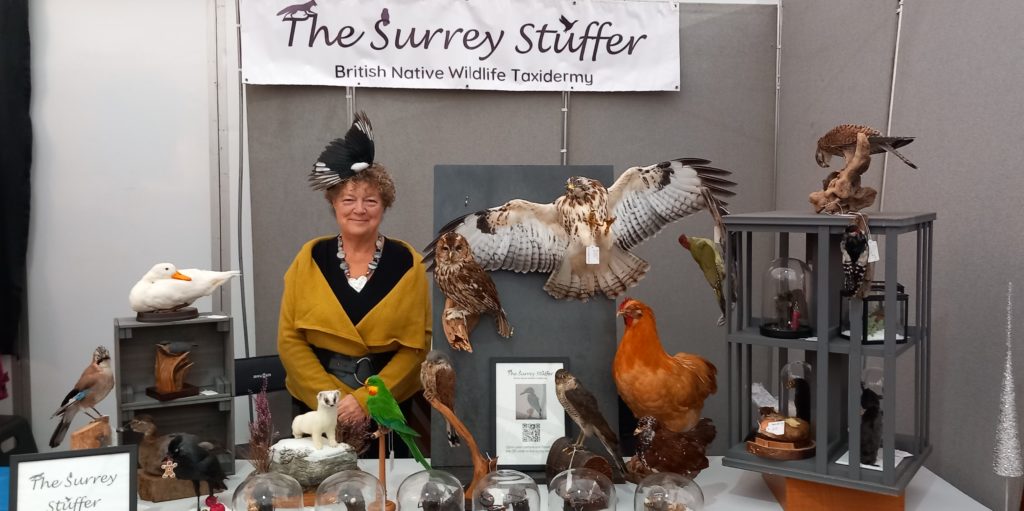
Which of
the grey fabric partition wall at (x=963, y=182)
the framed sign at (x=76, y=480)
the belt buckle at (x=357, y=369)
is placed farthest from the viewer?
the belt buckle at (x=357, y=369)

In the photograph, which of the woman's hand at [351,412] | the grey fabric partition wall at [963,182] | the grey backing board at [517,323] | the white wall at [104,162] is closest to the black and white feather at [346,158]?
the grey backing board at [517,323]

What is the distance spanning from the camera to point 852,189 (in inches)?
69.0

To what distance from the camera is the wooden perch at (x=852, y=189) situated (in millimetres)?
1751

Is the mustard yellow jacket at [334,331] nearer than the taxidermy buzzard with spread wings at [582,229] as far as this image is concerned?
No

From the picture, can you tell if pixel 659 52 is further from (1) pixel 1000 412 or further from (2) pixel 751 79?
(1) pixel 1000 412

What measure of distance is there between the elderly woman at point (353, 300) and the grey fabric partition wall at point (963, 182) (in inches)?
57.5

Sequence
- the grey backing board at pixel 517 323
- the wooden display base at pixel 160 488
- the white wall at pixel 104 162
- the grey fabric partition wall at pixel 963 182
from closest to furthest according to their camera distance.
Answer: the wooden display base at pixel 160 488 < the grey fabric partition wall at pixel 963 182 < the grey backing board at pixel 517 323 < the white wall at pixel 104 162

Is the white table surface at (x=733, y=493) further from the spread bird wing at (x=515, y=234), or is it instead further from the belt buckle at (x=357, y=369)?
the spread bird wing at (x=515, y=234)

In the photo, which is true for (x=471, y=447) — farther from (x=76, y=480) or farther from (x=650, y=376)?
(x=76, y=480)

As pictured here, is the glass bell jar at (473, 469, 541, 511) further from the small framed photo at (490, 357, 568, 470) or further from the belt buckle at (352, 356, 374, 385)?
the belt buckle at (352, 356, 374, 385)

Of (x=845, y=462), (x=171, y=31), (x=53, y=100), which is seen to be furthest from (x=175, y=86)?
(x=845, y=462)

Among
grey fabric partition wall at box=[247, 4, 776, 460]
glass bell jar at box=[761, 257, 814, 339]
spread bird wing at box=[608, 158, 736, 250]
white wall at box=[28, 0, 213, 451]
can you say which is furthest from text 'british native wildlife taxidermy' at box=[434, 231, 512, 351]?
white wall at box=[28, 0, 213, 451]

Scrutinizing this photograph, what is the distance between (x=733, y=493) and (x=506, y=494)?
0.63 meters

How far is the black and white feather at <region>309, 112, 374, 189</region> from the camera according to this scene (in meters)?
2.27
